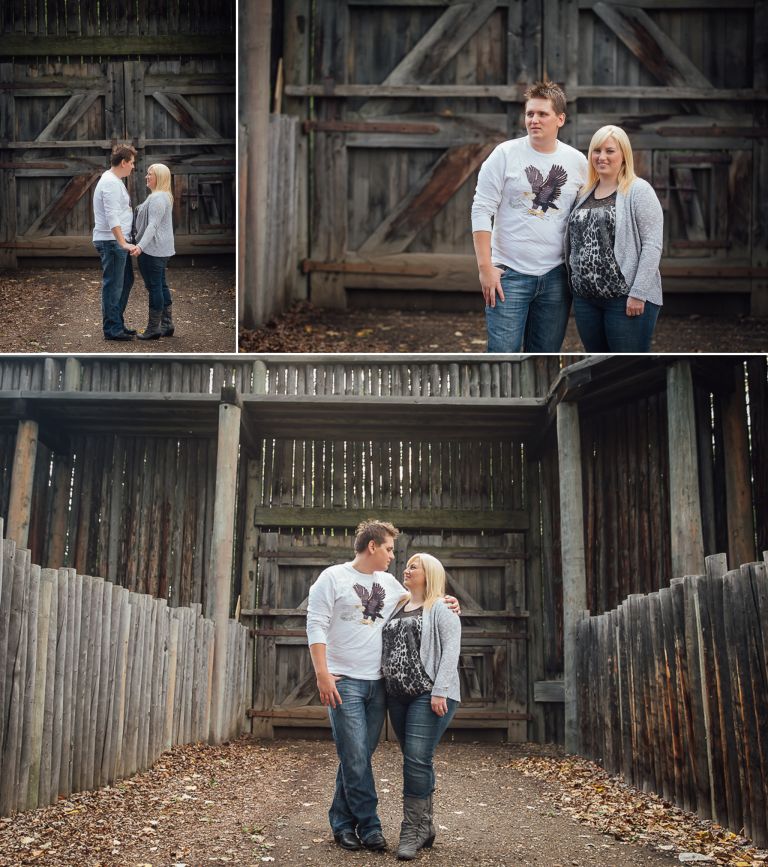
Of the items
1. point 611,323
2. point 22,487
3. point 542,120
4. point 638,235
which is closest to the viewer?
point 542,120

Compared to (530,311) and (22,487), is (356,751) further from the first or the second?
(22,487)

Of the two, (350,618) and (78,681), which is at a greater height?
(350,618)

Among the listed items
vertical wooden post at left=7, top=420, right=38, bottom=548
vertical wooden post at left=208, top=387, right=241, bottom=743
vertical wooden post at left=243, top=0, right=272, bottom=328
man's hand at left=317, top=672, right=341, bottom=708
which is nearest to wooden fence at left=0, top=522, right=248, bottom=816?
vertical wooden post at left=208, top=387, right=241, bottom=743

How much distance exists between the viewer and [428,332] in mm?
10672

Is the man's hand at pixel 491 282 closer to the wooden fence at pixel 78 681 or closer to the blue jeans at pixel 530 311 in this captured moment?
the blue jeans at pixel 530 311

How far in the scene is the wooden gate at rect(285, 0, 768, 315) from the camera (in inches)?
433

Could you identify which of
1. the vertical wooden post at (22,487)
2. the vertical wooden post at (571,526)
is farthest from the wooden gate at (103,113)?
the vertical wooden post at (22,487)

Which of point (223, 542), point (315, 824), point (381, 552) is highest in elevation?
point (223, 542)

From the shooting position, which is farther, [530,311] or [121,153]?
[121,153]

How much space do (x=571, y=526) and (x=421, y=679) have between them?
256 inches

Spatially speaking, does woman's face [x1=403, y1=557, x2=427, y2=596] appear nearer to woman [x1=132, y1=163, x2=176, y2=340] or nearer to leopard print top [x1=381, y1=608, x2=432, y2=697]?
leopard print top [x1=381, y1=608, x2=432, y2=697]

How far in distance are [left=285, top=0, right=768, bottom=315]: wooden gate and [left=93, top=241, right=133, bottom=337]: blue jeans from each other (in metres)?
4.21

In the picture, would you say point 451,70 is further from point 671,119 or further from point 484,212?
point 484,212

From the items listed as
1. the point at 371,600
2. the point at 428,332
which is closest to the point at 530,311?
the point at 371,600
